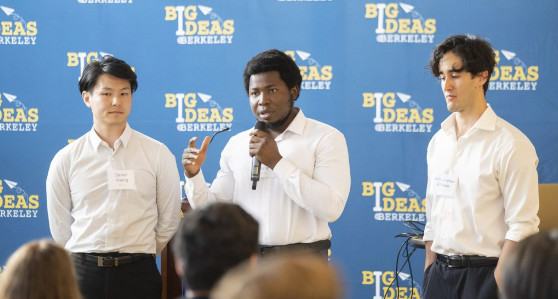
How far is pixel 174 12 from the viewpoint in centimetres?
502

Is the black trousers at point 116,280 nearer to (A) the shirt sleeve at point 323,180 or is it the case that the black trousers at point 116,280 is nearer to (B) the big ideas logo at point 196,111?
(A) the shirt sleeve at point 323,180

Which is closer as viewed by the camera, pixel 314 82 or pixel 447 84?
pixel 447 84

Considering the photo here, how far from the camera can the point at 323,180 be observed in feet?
9.79

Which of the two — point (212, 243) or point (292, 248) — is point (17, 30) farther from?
point (212, 243)

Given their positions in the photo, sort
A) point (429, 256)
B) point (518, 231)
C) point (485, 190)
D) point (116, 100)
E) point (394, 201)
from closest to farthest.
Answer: point (518, 231), point (485, 190), point (429, 256), point (116, 100), point (394, 201)

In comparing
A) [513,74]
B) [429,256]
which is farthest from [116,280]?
[513,74]

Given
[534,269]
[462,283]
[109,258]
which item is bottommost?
[462,283]

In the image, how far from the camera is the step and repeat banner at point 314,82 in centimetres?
475

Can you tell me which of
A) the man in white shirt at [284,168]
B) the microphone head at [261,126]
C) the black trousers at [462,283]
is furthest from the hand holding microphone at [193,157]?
the black trousers at [462,283]

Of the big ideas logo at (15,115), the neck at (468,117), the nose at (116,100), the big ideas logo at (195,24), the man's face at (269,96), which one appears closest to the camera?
the neck at (468,117)

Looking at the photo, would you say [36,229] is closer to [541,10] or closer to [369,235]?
[369,235]

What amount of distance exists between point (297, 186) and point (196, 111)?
7.51ft

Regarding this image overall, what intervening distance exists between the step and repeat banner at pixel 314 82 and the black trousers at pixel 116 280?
1.88m

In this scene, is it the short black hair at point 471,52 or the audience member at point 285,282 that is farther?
the short black hair at point 471,52
